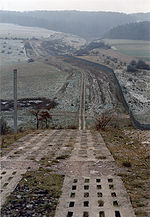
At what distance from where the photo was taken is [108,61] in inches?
1649

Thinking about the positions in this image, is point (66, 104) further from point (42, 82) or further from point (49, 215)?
point (49, 215)

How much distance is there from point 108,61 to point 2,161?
3644 centimetres

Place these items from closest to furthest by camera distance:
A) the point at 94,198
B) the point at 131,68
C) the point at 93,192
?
1. the point at 94,198
2. the point at 93,192
3. the point at 131,68

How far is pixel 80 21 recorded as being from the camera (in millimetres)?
127500

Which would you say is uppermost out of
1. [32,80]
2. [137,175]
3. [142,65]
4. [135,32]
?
[135,32]

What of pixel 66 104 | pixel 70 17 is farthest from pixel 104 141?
pixel 70 17

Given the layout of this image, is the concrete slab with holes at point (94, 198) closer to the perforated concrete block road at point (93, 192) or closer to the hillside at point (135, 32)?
the perforated concrete block road at point (93, 192)

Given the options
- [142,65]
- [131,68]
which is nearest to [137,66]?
[142,65]

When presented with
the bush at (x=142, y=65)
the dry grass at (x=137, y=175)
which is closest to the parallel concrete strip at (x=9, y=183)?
the dry grass at (x=137, y=175)

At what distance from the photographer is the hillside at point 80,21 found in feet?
358

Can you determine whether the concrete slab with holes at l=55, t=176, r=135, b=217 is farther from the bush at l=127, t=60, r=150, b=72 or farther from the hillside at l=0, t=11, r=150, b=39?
the hillside at l=0, t=11, r=150, b=39

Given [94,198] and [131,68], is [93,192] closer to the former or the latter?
[94,198]

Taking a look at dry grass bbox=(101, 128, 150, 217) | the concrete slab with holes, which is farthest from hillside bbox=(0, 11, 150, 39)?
the concrete slab with holes

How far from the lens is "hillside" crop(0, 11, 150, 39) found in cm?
10908
